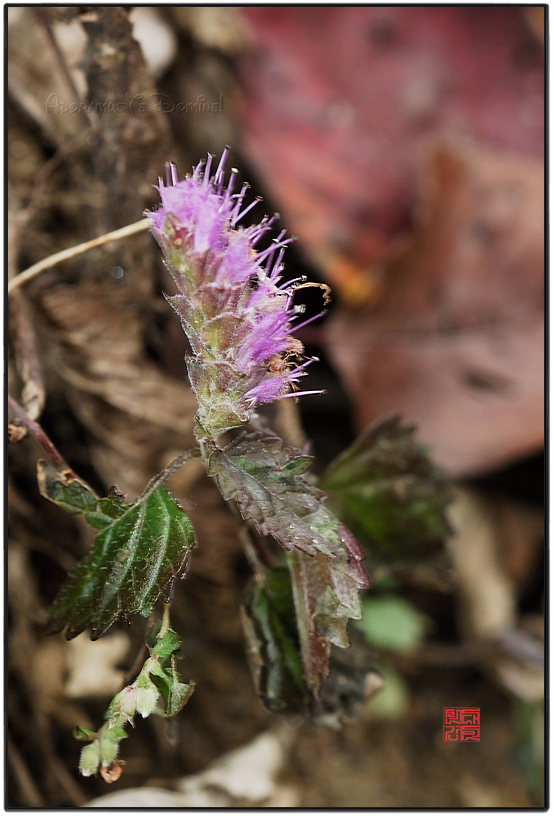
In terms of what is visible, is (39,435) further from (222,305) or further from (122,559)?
(222,305)

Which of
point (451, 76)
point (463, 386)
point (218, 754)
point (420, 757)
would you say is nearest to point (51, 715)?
point (218, 754)

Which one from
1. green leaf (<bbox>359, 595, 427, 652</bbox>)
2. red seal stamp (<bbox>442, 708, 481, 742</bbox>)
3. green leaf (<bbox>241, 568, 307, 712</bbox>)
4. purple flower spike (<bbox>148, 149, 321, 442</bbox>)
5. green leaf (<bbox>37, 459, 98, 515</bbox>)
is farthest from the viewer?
green leaf (<bbox>359, 595, 427, 652</bbox>)

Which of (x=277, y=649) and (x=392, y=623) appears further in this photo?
(x=392, y=623)

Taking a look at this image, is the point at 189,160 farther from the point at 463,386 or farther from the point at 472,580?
the point at 472,580

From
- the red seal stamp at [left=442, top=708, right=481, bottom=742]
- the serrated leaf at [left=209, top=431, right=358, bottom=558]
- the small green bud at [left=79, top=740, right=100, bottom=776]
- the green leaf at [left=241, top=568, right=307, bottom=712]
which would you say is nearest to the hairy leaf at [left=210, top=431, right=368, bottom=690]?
the serrated leaf at [left=209, top=431, right=358, bottom=558]

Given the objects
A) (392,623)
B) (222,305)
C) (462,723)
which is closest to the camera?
(222,305)

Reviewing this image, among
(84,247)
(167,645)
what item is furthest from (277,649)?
(84,247)

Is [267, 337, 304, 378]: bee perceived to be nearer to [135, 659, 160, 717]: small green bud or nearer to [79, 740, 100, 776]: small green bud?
[135, 659, 160, 717]: small green bud
